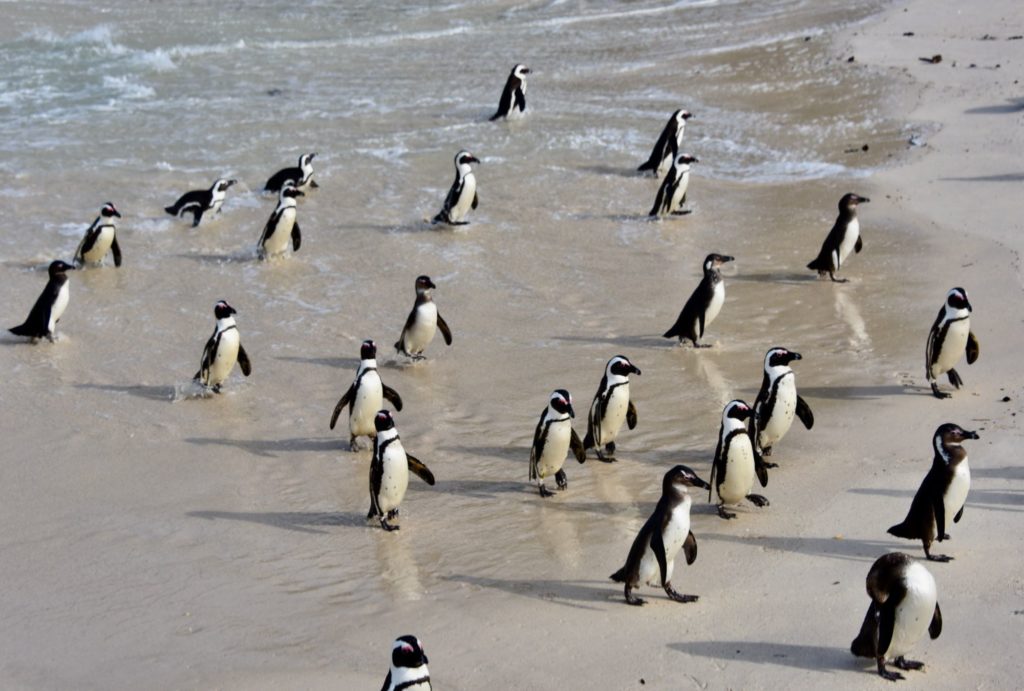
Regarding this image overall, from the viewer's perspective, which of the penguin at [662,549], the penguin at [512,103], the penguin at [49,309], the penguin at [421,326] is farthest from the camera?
the penguin at [512,103]

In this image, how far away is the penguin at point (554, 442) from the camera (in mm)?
6875

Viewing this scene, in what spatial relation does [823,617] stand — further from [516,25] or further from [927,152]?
[516,25]

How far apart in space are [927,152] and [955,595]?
318 inches

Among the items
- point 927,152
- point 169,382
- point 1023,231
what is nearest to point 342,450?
point 169,382

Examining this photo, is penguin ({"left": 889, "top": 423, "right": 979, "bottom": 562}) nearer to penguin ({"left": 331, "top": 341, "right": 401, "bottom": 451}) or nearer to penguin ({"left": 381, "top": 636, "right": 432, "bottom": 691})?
penguin ({"left": 381, "top": 636, "right": 432, "bottom": 691})

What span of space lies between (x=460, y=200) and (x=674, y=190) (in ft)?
5.97

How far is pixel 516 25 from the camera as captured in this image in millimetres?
21906

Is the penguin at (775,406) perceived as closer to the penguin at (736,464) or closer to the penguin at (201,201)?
the penguin at (736,464)

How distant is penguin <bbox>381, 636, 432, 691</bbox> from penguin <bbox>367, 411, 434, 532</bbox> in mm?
1934

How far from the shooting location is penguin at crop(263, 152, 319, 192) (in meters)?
12.7

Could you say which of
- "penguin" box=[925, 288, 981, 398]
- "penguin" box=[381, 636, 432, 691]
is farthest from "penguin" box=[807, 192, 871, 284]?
"penguin" box=[381, 636, 432, 691]

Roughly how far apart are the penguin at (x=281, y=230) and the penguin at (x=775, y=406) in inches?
196

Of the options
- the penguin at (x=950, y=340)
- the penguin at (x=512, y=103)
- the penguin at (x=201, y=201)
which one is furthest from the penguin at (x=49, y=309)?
the penguin at (x=512, y=103)

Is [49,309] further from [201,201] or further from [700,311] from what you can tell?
[700,311]
